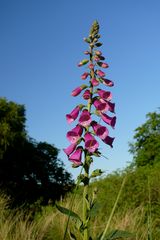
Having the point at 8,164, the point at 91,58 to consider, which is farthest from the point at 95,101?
the point at 8,164

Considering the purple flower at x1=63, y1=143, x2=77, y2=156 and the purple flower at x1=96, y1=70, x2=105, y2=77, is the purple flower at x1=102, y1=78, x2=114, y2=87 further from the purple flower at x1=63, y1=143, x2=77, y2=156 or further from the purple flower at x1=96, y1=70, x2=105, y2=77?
the purple flower at x1=63, y1=143, x2=77, y2=156

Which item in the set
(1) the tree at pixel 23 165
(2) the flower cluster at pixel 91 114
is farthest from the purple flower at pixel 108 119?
(1) the tree at pixel 23 165

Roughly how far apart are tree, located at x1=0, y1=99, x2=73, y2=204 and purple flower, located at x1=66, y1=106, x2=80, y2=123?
23.7 m

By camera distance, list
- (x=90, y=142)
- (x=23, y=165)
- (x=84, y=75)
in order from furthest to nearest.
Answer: (x=23, y=165) < (x=84, y=75) < (x=90, y=142)

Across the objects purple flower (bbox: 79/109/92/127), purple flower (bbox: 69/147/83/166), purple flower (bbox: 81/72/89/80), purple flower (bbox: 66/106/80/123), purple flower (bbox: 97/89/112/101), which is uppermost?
purple flower (bbox: 81/72/89/80)

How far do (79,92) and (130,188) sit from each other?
31.1ft

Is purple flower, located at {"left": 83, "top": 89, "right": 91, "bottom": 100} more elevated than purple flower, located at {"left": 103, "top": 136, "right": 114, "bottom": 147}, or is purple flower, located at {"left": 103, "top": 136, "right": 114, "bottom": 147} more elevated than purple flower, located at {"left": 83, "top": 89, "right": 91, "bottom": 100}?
purple flower, located at {"left": 83, "top": 89, "right": 91, "bottom": 100}

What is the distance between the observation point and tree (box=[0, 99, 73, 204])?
1113 inches

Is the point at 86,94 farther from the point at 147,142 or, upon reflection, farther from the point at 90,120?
the point at 147,142

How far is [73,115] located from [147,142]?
26.8 meters

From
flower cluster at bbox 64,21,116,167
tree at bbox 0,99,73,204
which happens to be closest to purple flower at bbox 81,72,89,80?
flower cluster at bbox 64,21,116,167

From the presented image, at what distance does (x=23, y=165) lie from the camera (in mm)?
31484

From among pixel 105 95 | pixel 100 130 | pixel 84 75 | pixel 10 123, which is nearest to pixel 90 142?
pixel 100 130

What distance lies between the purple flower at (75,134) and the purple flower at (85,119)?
0.06 metres
